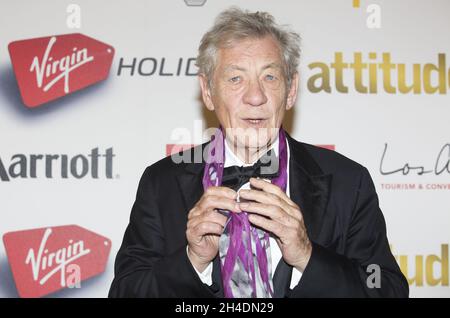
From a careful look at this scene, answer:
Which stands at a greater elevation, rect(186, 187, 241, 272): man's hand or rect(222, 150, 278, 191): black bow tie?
rect(222, 150, 278, 191): black bow tie

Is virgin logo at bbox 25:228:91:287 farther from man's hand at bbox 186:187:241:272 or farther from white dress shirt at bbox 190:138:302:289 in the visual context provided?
man's hand at bbox 186:187:241:272

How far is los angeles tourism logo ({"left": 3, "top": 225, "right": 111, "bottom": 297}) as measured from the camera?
2.59 m

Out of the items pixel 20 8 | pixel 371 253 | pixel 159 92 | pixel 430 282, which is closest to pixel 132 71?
pixel 159 92

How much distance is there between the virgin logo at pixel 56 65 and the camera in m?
2.64

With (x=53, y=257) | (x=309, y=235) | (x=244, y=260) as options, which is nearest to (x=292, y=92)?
(x=309, y=235)

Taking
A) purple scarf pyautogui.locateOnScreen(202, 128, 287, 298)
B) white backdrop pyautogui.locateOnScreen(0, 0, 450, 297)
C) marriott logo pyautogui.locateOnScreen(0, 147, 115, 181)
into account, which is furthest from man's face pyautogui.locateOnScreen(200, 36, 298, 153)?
marriott logo pyautogui.locateOnScreen(0, 147, 115, 181)

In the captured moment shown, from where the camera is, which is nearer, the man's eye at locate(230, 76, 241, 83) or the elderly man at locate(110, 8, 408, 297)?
the elderly man at locate(110, 8, 408, 297)

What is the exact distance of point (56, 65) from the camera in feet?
8.66

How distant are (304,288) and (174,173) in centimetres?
64

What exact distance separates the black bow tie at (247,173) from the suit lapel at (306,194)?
85mm

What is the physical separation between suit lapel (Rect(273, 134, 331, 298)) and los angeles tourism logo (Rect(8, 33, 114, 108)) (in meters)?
1.34

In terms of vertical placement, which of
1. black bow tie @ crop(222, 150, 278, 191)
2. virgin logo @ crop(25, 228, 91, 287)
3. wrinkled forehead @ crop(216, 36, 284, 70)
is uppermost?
wrinkled forehead @ crop(216, 36, 284, 70)

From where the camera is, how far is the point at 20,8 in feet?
8.77

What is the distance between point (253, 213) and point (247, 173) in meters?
0.27
